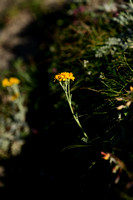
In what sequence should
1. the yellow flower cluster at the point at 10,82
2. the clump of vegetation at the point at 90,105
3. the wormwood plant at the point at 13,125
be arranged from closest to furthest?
the clump of vegetation at the point at 90,105 → the yellow flower cluster at the point at 10,82 → the wormwood plant at the point at 13,125

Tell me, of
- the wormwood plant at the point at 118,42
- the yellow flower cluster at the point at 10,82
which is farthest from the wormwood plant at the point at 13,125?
the wormwood plant at the point at 118,42

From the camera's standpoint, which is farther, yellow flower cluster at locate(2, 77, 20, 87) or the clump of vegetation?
yellow flower cluster at locate(2, 77, 20, 87)

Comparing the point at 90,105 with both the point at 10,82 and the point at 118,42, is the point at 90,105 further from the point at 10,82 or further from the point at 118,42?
the point at 10,82

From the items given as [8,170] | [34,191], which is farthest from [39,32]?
[34,191]

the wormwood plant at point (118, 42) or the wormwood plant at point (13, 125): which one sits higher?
the wormwood plant at point (118, 42)

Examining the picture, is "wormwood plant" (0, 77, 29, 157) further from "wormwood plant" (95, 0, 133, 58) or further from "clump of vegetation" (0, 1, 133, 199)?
"wormwood plant" (95, 0, 133, 58)

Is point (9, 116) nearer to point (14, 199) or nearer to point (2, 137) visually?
point (2, 137)

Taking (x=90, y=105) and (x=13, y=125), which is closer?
(x=90, y=105)

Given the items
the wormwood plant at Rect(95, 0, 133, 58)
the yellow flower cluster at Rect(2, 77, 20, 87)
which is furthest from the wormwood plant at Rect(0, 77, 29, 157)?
the wormwood plant at Rect(95, 0, 133, 58)

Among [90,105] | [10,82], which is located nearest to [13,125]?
[10,82]

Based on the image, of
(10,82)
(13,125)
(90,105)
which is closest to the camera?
(90,105)

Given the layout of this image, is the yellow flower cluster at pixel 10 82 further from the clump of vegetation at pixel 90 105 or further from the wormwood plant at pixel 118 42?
the wormwood plant at pixel 118 42

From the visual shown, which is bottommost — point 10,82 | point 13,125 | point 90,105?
point 13,125
